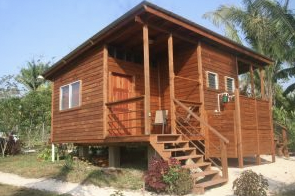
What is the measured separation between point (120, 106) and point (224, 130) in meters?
4.05

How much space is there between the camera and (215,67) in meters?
14.2

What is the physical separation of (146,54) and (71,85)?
561cm

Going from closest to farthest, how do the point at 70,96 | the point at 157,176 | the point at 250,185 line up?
the point at 250,185
the point at 157,176
the point at 70,96

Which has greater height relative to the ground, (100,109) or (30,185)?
(100,109)

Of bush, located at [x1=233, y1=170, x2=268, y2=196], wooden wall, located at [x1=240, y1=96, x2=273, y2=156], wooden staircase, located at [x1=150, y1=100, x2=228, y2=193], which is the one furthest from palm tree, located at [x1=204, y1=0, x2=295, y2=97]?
bush, located at [x1=233, y1=170, x2=268, y2=196]

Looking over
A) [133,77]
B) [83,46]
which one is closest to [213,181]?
[133,77]

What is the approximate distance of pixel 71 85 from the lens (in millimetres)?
14945

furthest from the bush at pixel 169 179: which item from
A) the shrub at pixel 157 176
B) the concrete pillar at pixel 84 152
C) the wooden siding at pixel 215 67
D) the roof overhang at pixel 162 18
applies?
the concrete pillar at pixel 84 152

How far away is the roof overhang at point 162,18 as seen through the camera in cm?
1041

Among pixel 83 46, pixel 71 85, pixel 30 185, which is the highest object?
pixel 83 46

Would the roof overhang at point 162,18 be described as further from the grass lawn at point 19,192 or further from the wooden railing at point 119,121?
the grass lawn at point 19,192

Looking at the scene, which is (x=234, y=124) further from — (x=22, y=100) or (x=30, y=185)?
(x=22, y=100)

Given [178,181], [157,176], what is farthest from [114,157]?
[178,181]

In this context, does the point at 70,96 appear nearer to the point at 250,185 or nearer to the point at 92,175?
the point at 92,175
